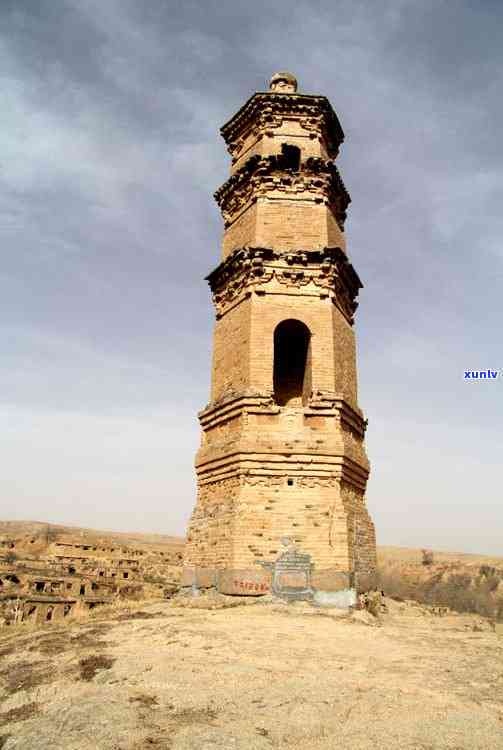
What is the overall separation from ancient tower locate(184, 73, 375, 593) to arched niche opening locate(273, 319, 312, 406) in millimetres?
31

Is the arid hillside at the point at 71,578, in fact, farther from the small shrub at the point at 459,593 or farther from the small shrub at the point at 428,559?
the small shrub at the point at 428,559

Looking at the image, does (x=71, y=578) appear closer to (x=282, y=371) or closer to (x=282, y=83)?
(x=282, y=371)

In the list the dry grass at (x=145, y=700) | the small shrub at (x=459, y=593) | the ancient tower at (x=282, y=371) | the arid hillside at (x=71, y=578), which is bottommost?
the small shrub at (x=459, y=593)

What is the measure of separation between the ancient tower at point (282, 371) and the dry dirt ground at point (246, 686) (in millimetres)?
2045

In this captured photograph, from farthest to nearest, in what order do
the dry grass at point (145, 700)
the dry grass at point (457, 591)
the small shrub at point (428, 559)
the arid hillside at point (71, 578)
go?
the small shrub at point (428, 559) < the dry grass at point (457, 591) < the arid hillside at point (71, 578) < the dry grass at point (145, 700)

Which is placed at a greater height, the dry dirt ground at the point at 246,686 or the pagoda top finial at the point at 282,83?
the pagoda top finial at the point at 282,83

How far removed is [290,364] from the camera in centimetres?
1403

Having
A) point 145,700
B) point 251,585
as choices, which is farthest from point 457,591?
point 145,700

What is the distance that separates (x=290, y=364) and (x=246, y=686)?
385 inches

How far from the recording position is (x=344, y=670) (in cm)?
543

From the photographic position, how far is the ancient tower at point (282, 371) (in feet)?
32.5

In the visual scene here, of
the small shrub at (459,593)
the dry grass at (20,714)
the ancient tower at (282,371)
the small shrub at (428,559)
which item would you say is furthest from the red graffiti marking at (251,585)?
the small shrub at (428,559)

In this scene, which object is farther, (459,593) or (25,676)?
(459,593)

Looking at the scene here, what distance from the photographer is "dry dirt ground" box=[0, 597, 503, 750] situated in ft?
12.4
